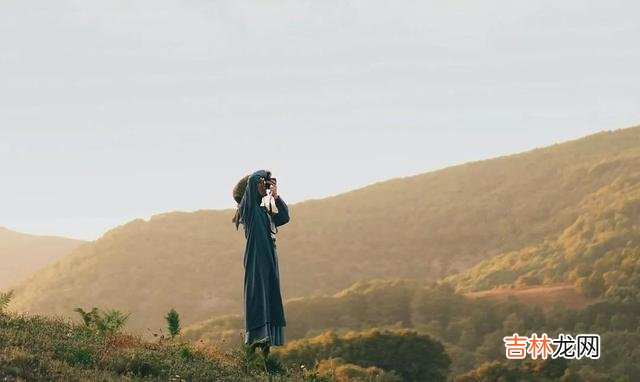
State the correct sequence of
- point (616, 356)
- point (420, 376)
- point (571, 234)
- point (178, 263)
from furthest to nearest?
1. point (178, 263)
2. point (571, 234)
3. point (616, 356)
4. point (420, 376)

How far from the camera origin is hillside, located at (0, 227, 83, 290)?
538 feet

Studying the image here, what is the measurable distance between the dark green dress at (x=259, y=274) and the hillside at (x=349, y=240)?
2832 inches

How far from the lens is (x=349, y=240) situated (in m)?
107

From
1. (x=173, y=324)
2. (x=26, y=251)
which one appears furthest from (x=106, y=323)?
(x=26, y=251)

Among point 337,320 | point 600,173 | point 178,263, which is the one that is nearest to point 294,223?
point 178,263

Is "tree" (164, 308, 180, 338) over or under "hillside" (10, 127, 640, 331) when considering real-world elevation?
under

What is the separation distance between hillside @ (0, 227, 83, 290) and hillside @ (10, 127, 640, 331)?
54.6 m

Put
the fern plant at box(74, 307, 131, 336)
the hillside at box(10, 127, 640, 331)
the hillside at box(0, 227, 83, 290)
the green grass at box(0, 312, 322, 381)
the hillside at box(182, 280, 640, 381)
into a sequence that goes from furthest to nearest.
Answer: the hillside at box(0, 227, 83, 290) < the hillside at box(10, 127, 640, 331) < the hillside at box(182, 280, 640, 381) < the fern plant at box(74, 307, 131, 336) < the green grass at box(0, 312, 322, 381)

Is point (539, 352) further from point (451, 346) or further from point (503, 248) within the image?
point (503, 248)

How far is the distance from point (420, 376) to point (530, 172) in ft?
291

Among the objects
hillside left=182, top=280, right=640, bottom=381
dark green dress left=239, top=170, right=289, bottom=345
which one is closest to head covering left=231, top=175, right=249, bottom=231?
dark green dress left=239, top=170, right=289, bottom=345

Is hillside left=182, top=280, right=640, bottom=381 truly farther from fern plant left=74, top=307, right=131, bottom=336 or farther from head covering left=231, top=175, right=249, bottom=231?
fern plant left=74, top=307, right=131, bottom=336

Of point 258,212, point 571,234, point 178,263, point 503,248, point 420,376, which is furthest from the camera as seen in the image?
point 178,263

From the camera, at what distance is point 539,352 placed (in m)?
35.9
